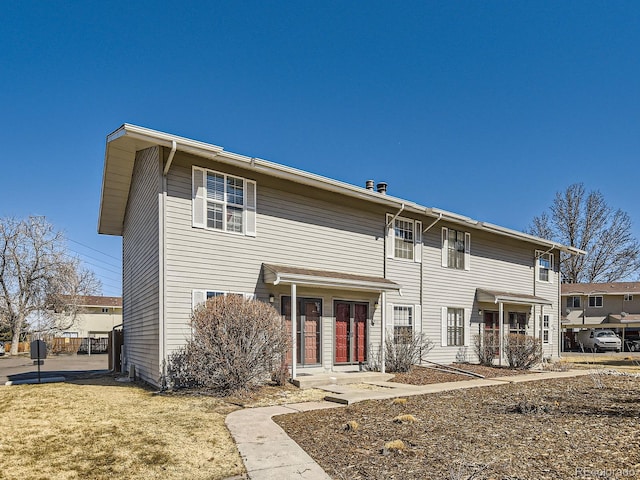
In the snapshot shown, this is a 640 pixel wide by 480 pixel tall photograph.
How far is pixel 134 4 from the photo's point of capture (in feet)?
43.0

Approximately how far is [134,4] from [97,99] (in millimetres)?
3384

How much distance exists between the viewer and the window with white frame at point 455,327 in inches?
673

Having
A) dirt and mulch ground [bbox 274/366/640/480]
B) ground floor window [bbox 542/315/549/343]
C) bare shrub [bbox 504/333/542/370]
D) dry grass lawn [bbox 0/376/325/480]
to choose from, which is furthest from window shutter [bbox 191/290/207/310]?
ground floor window [bbox 542/315/549/343]

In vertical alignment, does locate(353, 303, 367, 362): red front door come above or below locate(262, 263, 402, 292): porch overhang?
below

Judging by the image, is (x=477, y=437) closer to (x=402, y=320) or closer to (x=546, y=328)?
(x=402, y=320)

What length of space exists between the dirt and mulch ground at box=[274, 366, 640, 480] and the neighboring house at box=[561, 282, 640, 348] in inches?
1220

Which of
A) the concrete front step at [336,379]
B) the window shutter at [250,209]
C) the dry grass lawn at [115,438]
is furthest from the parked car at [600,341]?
the dry grass lawn at [115,438]

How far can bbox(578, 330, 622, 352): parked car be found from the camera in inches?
1299

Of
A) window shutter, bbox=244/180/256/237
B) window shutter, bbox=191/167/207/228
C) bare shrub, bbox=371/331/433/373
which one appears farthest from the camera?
bare shrub, bbox=371/331/433/373

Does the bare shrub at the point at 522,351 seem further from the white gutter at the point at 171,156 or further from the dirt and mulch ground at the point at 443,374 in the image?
the white gutter at the point at 171,156

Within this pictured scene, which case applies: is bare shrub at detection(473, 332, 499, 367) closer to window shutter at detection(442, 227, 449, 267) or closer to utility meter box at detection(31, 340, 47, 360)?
window shutter at detection(442, 227, 449, 267)

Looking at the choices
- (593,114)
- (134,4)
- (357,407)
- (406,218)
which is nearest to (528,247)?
(593,114)

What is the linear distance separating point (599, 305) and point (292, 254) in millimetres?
34401

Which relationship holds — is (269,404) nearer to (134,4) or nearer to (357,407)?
(357,407)
